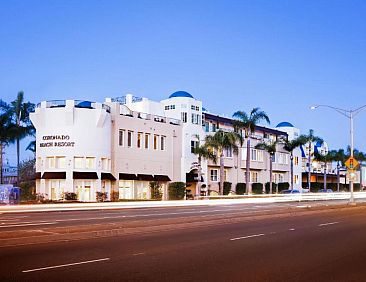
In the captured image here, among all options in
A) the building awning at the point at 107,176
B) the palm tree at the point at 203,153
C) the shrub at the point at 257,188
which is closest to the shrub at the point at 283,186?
the shrub at the point at 257,188

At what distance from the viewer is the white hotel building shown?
52.8 meters

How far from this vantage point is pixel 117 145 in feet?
183

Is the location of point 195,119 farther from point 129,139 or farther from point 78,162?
point 78,162

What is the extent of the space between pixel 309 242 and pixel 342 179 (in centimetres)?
10325

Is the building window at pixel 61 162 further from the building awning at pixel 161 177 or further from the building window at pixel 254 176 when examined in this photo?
the building window at pixel 254 176

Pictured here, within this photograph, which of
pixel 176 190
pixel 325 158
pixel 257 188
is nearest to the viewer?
pixel 176 190

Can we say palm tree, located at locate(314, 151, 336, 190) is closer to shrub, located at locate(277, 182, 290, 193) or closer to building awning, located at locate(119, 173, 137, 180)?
shrub, located at locate(277, 182, 290, 193)

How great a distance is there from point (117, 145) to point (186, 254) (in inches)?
1694

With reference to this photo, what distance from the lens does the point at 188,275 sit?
10.2 m

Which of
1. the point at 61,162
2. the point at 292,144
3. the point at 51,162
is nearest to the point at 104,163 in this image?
the point at 61,162

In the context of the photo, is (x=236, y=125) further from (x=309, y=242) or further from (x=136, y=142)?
(x=309, y=242)

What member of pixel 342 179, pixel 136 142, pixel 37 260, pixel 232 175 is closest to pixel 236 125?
pixel 232 175

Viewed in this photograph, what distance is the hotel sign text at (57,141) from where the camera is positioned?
52.5 metres

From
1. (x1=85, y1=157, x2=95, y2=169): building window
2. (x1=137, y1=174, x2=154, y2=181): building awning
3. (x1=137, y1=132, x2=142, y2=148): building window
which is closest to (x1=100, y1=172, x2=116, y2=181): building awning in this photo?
(x1=85, y1=157, x2=95, y2=169): building window
